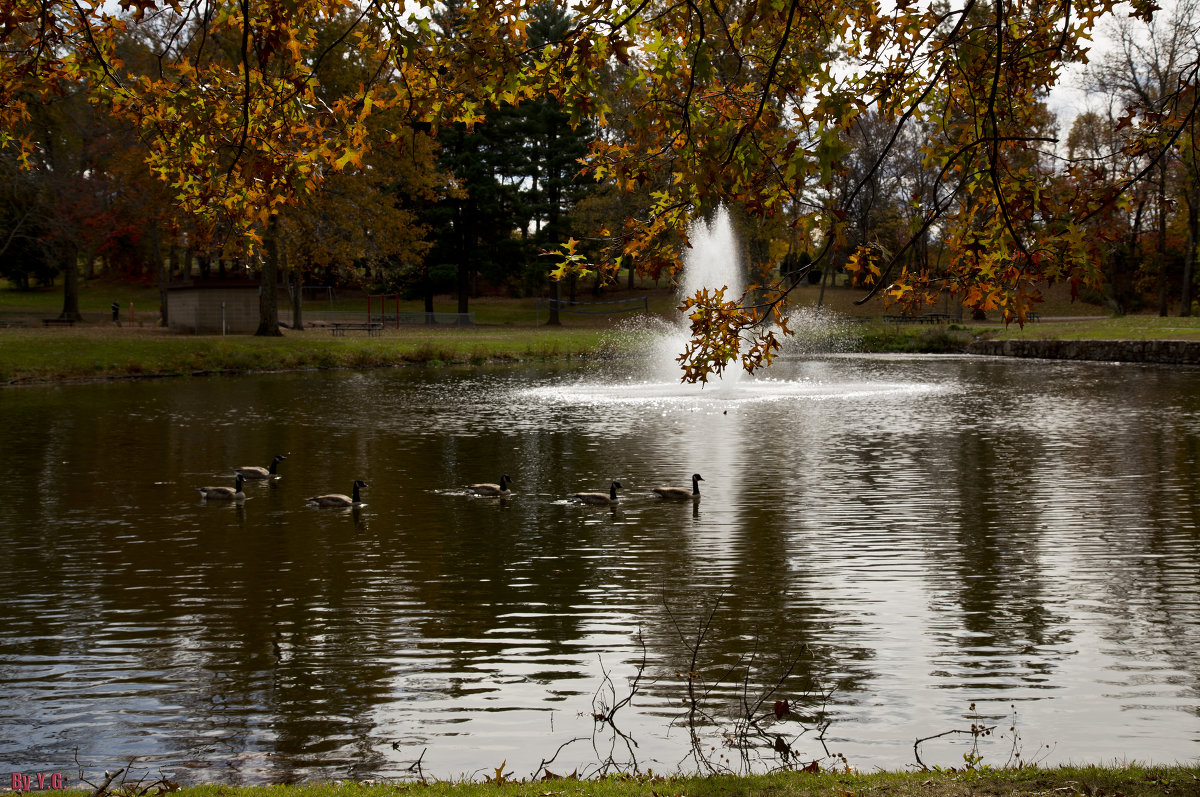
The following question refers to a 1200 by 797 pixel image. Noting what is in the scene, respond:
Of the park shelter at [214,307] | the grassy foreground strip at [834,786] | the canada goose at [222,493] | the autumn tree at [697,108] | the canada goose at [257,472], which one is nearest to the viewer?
the grassy foreground strip at [834,786]

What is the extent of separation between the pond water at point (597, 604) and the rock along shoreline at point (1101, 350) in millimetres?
21039

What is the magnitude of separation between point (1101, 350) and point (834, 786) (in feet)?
141

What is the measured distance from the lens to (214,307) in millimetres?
50844

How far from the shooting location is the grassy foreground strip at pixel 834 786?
5215 millimetres

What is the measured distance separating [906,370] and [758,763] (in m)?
36.0

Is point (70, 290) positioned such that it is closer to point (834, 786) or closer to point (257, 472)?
point (257, 472)

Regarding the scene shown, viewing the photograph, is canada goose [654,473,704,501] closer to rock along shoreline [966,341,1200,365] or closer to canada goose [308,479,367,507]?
canada goose [308,479,367,507]

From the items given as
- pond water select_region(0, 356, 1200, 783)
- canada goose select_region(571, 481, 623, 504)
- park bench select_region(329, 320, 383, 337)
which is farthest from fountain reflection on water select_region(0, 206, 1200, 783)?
park bench select_region(329, 320, 383, 337)

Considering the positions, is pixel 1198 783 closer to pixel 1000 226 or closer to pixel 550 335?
pixel 1000 226

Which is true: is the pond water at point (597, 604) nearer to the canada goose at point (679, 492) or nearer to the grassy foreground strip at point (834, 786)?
the canada goose at point (679, 492)

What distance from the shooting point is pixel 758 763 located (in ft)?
20.9

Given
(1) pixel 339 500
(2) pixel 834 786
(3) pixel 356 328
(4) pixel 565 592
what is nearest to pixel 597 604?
(4) pixel 565 592

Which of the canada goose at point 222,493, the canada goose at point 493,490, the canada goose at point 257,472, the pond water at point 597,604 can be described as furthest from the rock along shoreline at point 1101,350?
the canada goose at point 222,493

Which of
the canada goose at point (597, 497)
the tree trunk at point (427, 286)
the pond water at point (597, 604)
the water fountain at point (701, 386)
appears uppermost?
the tree trunk at point (427, 286)
